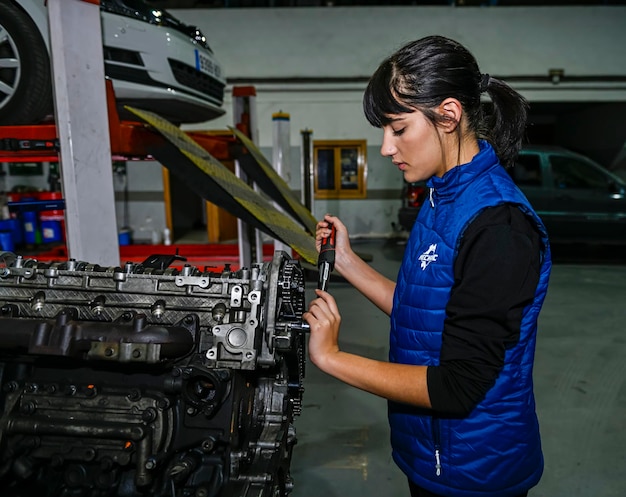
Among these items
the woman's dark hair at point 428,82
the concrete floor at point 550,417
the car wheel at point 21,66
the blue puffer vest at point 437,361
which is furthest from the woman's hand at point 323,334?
the car wheel at point 21,66

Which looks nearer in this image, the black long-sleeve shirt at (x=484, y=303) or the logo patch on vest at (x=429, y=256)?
the black long-sleeve shirt at (x=484, y=303)

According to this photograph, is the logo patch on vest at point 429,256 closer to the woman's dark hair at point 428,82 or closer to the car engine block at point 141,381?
the woman's dark hair at point 428,82

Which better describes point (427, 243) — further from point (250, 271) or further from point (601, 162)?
point (601, 162)

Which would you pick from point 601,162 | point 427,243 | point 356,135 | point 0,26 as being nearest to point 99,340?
point 427,243

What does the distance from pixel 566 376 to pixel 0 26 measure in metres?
4.08

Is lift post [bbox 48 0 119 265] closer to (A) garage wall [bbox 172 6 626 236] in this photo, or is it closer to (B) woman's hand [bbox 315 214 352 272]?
(B) woman's hand [bbox 315 214 352 272]

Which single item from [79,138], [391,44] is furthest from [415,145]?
[391,44]

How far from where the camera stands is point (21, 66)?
2521 millimetres

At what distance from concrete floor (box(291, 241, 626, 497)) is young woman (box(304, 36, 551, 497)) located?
3.57 feet

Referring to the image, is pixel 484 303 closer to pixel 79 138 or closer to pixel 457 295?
pixel 457 295

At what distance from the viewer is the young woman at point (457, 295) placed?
0.92 metres

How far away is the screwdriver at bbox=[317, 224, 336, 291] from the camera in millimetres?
1333

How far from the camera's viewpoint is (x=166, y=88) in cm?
311

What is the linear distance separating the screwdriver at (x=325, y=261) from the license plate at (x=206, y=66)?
7.99 ft
